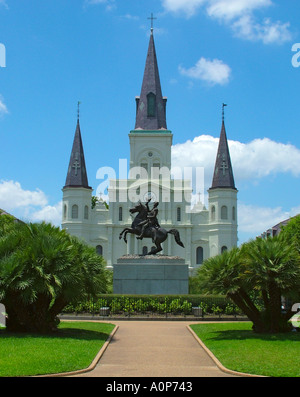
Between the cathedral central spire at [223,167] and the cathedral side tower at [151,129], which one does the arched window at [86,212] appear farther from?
the cathedral central spire at [223,167]

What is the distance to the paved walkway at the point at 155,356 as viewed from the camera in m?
11.7

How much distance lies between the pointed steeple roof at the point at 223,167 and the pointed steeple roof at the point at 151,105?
11.6 meters

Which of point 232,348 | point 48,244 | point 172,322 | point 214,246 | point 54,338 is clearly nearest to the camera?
point 232,348

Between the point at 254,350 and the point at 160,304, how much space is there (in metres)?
12.9

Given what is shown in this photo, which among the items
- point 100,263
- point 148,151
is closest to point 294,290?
point 100,263

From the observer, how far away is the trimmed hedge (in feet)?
87.8

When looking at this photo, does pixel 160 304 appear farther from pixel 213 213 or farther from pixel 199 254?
pixel 213 213

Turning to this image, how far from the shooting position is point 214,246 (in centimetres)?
7856

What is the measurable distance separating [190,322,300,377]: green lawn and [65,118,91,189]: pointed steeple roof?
205 ft

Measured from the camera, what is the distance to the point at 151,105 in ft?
287

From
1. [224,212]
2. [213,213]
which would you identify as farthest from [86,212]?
[224,212]

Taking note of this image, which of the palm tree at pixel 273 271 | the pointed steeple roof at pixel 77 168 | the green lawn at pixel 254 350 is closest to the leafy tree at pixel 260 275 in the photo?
the palm tree at pixel 273 271
